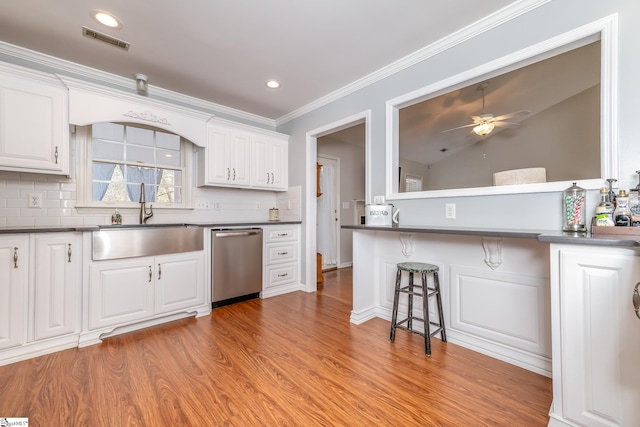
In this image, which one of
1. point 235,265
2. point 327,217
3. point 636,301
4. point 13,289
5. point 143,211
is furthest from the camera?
point 327,217

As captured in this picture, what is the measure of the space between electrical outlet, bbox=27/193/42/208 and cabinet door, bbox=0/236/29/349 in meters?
0.74

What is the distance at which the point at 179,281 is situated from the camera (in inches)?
103

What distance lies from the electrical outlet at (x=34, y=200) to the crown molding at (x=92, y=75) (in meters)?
1.08

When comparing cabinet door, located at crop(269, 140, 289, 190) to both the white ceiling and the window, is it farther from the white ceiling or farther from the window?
the window

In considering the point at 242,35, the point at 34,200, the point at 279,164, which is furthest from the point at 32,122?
the point at 279,164

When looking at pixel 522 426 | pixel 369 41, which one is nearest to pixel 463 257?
pixel 522 426

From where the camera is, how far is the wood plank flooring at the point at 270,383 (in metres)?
1.37

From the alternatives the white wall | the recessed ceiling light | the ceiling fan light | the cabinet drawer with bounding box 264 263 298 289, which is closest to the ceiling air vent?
the recessed ceiling light

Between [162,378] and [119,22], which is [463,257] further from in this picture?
[119,22]

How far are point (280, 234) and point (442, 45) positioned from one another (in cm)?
262

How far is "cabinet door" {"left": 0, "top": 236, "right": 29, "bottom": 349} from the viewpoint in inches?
71.6

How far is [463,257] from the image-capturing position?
7.07 ft

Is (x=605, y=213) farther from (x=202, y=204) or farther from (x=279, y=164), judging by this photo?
(x=202, y=204)

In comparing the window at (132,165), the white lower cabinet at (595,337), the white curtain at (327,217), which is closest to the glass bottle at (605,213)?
the white lower cabinet at (595,337)
